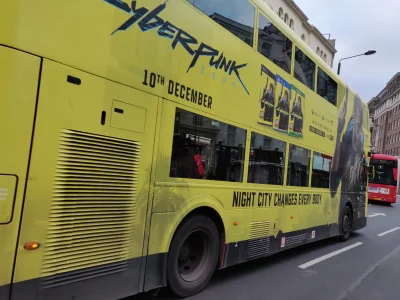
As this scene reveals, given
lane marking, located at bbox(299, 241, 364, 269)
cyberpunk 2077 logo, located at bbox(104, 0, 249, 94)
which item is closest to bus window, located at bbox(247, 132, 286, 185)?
cyberpunk 2077 logo, located at bbox(104, 0, 249, 94)

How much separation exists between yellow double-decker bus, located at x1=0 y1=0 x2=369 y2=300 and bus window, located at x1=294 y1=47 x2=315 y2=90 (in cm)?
12

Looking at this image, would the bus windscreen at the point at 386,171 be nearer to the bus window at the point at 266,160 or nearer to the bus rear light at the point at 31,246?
the bus window at the point at 266,160

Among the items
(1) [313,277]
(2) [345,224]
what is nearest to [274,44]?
(1) [313,277]

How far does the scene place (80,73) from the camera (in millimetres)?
3064

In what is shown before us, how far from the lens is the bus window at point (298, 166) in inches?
260

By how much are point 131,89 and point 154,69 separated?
40 centimetres

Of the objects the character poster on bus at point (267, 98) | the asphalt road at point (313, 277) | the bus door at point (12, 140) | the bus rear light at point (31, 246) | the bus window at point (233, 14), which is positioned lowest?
→ the asphalt road at point (313, 277)

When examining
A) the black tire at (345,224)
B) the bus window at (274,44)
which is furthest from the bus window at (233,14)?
the black tire at (345,224)

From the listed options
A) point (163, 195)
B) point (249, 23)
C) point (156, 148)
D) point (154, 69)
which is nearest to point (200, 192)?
point (163, 195)

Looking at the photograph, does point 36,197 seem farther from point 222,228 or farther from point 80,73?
point 222,228

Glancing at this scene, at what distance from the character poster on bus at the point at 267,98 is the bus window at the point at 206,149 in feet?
2.09

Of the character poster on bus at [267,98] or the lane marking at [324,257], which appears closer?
the character poster on bus at [267,98]

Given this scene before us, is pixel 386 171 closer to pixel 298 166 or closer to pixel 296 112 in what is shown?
pixel 298 166

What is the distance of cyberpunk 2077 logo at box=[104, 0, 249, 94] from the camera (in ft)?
11.4
